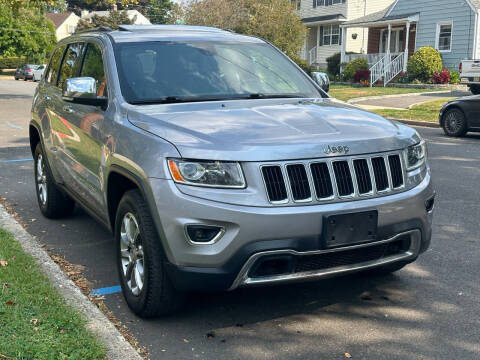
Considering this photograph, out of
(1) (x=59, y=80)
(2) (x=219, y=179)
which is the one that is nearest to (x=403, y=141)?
(2) (x=219, y=179)

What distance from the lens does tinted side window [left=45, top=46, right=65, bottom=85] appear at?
6854mm

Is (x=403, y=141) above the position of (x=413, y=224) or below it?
above

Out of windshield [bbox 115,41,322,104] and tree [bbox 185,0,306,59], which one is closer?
windshield [bbox 115,41,322,104]

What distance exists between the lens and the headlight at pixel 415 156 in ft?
13.8

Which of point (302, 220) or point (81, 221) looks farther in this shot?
point (81, 221)

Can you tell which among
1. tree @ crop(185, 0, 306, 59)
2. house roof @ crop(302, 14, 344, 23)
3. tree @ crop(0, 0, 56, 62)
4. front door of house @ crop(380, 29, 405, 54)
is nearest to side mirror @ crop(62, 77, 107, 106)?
tree @ crop(185, 0, 306, 59)

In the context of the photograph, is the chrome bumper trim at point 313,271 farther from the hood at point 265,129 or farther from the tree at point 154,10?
the tree at point 154,10

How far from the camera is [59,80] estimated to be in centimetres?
664

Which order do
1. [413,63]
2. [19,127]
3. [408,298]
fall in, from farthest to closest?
[413,63] → [19,127] → [408,298]

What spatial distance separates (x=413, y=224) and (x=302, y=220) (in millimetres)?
867

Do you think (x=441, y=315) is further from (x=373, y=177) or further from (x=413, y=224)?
(x=373, y=177)

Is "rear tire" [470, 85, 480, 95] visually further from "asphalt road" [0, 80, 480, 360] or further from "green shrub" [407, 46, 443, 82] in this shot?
"asphalt road" [0, 80, 480, 360]

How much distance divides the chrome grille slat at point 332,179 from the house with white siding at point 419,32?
96.7ft

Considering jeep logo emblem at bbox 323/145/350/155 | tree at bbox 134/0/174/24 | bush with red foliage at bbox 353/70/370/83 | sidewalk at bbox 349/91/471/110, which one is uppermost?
tree at bbox 134/0/174/24
